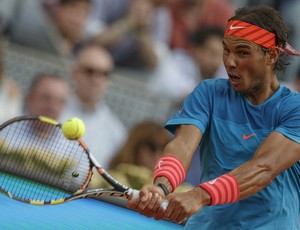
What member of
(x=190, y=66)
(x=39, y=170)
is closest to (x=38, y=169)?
(x=39, y=170)

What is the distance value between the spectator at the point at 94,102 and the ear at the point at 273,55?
15.6ft

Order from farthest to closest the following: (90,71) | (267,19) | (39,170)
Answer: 1. (90,71)
2. (39,170)
3. (267,19)

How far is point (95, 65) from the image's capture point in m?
8.66

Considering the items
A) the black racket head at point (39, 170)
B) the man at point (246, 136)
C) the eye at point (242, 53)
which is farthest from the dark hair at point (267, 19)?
the black racket head at point (39, 170)

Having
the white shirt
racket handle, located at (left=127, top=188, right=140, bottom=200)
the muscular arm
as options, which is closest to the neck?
the muscular arm

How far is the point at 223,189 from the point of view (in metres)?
3.52

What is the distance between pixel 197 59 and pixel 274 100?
5.43 m

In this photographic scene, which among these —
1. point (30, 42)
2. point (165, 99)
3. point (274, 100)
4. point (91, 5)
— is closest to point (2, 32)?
point (30, 42)

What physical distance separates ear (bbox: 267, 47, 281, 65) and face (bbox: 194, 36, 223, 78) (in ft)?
17.4

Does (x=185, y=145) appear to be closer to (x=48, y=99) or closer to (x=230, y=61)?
(x=230, y=61)

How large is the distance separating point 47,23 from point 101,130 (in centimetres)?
143

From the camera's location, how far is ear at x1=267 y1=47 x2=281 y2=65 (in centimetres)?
388

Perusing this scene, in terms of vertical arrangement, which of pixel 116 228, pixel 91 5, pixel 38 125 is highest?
pixel 91 5

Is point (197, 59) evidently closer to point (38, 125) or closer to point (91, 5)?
point (91, 5)
